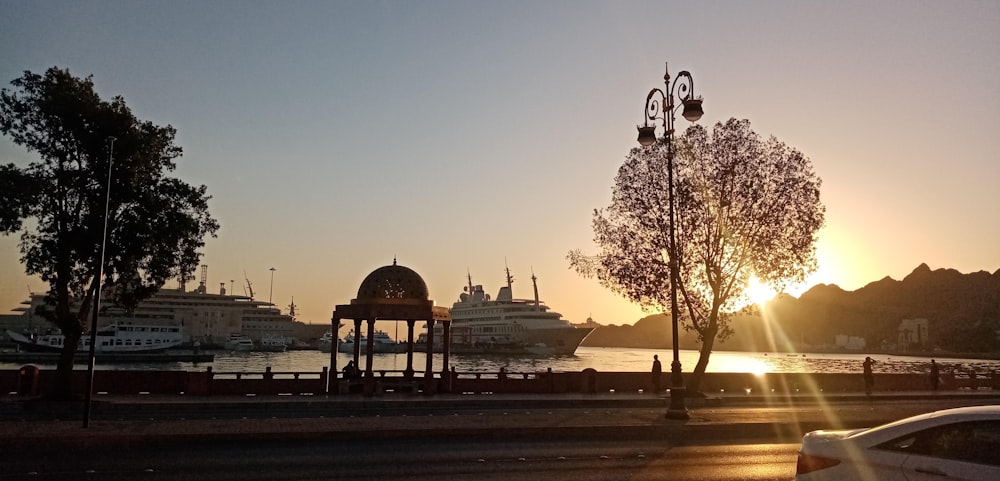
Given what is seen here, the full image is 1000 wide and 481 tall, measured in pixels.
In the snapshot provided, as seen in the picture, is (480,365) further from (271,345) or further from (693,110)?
(693,110)

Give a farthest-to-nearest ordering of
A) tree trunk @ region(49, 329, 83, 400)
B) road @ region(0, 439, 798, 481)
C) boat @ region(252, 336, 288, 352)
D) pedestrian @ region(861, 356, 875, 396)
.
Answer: boat @ region(252, 336, 288, 352) < pedestrian @ region(861, 356, 875, 396) < tree trunk @ region(49, 329, 83, 400) < road @ region(0, 439, 798, 481)

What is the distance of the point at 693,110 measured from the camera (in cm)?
1986

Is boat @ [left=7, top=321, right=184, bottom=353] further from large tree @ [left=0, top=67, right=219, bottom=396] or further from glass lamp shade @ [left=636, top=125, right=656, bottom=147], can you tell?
glass lamp shade @ [left=636, top=125, right=656, bottom=147]

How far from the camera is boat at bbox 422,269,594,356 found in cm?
13025

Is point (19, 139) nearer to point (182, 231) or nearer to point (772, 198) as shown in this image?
point (182, 231)

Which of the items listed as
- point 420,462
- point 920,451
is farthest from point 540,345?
point 920,451

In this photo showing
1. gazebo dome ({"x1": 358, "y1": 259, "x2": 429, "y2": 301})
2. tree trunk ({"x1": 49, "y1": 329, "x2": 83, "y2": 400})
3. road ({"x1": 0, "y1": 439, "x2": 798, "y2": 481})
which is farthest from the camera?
gazebo dome ({"x1": 358, "y1": 259, "x2": 429, "y2": 301})

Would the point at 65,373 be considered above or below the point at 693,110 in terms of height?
below

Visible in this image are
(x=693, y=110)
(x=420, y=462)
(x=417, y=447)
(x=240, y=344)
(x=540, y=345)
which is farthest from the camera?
(x=240, y=344)

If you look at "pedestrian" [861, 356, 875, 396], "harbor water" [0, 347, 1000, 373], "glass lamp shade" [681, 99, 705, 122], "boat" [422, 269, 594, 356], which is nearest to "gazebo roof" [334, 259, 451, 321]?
"glass lamp shade" [681, 99, 705, 122]

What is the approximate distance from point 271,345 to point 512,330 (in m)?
47.6

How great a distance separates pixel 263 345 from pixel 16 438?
129m

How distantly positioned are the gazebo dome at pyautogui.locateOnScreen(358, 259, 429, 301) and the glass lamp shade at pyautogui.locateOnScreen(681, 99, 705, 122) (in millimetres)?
14589

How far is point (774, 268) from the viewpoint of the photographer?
97.3 feet
